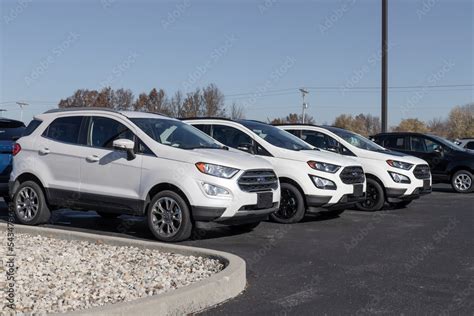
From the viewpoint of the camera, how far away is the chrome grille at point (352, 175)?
9.99 metres

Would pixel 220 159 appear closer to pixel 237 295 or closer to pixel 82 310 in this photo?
pixel 237 295

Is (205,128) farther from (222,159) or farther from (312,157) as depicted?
(222,159)

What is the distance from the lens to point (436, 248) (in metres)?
7.87

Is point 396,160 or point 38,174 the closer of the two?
point 38,174

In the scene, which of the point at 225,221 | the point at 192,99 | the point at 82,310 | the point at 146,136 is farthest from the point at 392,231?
the point at 192,99

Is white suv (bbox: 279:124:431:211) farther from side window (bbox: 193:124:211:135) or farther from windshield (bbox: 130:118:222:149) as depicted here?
windshield (bbox: 130:118:222:149)

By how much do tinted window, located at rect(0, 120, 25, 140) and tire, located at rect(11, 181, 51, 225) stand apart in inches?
71.1

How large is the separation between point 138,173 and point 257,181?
1655 millimetres

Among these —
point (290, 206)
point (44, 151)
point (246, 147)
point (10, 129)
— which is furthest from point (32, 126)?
point (290, 206)

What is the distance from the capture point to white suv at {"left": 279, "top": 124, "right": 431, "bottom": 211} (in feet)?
38.5

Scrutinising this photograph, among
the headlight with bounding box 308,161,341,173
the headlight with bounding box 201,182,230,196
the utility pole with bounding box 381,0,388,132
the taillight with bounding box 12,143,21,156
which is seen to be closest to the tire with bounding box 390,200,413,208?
the headlight with bounding box 308,161,341,173

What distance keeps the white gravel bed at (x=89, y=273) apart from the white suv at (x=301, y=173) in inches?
136

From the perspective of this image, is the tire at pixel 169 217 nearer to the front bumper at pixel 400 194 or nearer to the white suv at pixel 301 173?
the white suv at pixel 301 173

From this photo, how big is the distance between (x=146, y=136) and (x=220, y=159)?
3.89 feet
